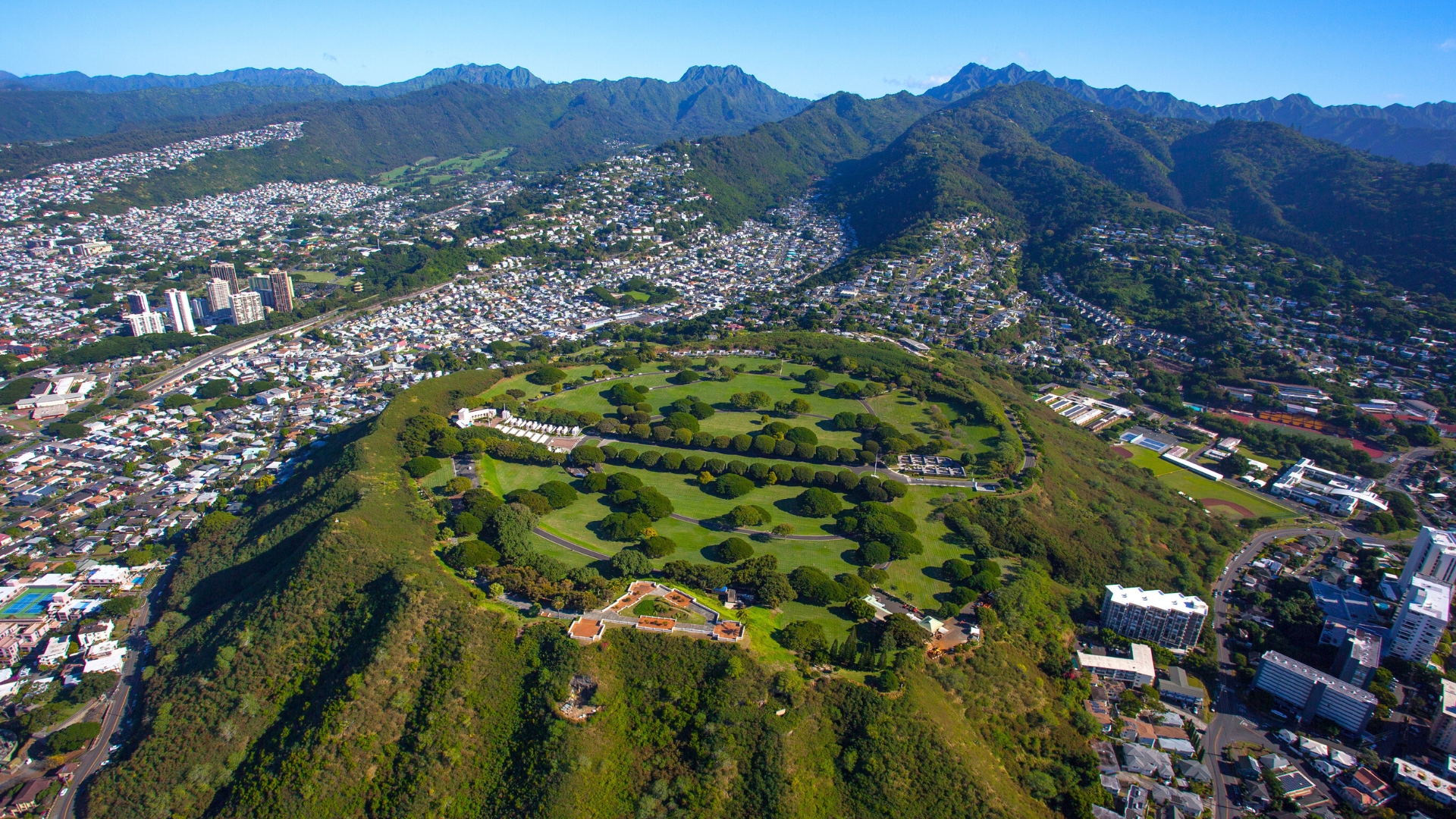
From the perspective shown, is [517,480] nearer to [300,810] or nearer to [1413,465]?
[300,810]

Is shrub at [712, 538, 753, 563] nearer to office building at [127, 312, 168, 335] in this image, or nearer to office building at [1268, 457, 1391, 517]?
office building at [1268, 457, 1391, 517]

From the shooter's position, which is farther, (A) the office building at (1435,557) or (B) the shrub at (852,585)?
(A) the office building at (1435,557)

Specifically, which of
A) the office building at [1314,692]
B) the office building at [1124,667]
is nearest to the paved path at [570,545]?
the office building at [1124,667]

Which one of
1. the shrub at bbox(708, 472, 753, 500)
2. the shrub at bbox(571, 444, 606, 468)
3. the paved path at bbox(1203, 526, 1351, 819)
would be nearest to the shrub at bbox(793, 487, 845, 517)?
the shrub at bbox(708, 472, 753, 500)

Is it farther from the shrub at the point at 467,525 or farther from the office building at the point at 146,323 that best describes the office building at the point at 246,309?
the shrub at the point at 467,525

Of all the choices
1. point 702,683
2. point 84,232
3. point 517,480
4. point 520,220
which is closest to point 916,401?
point 517,480
